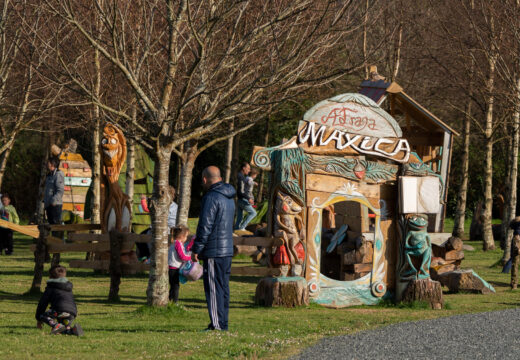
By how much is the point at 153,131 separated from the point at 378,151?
3.96m

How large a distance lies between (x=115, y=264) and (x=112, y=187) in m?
3.41

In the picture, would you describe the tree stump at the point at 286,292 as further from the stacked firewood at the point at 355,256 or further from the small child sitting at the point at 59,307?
the small child sitting at the point at 59,307

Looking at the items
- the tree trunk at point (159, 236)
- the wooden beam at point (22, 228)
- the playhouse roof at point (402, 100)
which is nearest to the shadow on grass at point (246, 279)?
the wooden beam at point (22, 228)

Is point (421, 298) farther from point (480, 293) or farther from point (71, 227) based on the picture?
point (71, 227)

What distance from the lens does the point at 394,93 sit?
811 inches

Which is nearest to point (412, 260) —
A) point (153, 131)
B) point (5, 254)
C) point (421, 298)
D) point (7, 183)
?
point (421, 298)

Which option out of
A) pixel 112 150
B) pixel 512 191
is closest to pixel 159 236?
pixel 112 150

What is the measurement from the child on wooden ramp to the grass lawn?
0.46 metres

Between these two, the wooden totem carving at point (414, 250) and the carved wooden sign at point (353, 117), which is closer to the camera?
the wooden totem carving at point (414, 250)

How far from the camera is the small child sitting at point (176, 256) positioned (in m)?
12.6

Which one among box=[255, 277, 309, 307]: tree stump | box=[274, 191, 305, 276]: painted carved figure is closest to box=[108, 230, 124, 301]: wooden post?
box=[255, 277, 309, 307]: tree stump

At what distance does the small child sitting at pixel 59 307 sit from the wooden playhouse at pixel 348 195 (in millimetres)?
4032

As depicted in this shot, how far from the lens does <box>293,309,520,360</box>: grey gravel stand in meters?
8.41

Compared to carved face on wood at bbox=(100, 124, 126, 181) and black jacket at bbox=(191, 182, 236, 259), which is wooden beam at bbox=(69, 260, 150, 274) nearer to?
carved face on wood at bbox=(100, 124, 126, 181)
